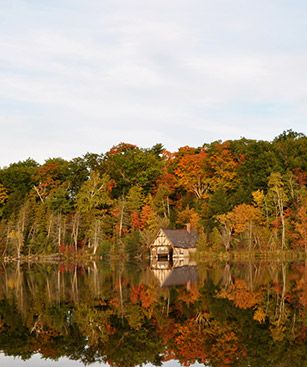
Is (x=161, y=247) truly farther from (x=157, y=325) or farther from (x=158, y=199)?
(x=157, y=325)

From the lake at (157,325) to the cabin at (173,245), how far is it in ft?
106

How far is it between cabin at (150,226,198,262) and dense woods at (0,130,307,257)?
125cm

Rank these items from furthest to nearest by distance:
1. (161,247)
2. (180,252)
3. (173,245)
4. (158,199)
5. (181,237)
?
(158,199) → (161,247) → (181,237) → (180,252) → (173,245)

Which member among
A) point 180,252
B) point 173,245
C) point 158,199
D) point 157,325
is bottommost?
point 157,325

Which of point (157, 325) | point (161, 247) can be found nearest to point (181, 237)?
point (161, 247)

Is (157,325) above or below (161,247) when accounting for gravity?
below

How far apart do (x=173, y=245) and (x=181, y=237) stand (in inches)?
65.3

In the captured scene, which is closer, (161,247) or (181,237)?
(181,237)

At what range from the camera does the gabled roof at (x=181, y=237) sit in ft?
206

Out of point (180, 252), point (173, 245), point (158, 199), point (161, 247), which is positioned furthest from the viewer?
point (158, 199)

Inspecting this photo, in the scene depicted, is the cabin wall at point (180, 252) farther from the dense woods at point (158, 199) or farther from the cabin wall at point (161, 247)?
the dense woods at point (158, 199)

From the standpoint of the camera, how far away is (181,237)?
63.5 meters

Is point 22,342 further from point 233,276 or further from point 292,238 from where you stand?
point 292,238

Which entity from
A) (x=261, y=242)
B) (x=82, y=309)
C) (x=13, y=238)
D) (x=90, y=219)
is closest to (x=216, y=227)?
(x=261, y=242)
